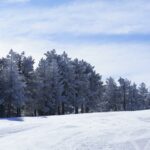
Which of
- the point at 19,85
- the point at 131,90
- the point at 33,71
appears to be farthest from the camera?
the point at 131,90

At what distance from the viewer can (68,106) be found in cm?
7781

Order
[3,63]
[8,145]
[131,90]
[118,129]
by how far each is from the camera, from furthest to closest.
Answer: [131,90] → [3,63] → [118,129] → [8,145]

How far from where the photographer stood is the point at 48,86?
232 ft

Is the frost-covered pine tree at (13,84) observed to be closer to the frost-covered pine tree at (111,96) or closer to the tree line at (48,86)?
the tree line at (48,86)

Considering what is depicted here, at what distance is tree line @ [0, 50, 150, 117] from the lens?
62344 mm

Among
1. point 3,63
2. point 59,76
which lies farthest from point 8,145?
point 59,76

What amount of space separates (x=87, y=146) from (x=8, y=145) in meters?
3.66

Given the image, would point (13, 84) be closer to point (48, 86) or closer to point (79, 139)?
point (48, 86)

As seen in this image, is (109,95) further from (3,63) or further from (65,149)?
(65,149)

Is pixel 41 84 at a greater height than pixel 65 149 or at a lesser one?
greater

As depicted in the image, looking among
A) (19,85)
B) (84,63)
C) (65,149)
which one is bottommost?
(65,149)

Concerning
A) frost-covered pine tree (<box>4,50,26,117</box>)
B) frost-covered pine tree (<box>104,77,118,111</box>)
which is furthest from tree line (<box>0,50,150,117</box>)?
frost-covered pine tree (<box>104,77,118,111</box>)

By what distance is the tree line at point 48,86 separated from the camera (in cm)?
6234

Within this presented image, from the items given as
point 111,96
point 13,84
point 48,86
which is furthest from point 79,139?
point 111,96
